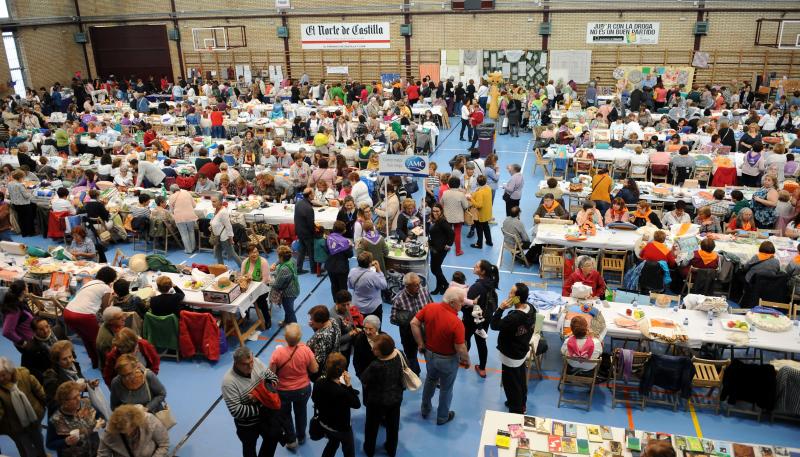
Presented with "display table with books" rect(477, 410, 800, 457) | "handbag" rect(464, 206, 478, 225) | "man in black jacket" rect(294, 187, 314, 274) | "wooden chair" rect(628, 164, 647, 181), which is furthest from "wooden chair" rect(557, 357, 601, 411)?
"wooden chair" rect(628, 164, 647, 181)

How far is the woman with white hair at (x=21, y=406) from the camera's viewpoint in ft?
17.7

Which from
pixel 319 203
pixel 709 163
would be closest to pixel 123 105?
pixel 319 203

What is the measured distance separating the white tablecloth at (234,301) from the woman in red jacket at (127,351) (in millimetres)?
1740

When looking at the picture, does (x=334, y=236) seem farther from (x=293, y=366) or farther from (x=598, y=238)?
(x=598, y=238)

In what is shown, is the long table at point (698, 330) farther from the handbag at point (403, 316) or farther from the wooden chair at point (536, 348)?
the handbag at point (403, 316)

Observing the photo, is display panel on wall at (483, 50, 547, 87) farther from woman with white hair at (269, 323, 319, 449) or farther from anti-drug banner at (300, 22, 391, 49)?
woman with white hair at (269, 323, 319, 449)

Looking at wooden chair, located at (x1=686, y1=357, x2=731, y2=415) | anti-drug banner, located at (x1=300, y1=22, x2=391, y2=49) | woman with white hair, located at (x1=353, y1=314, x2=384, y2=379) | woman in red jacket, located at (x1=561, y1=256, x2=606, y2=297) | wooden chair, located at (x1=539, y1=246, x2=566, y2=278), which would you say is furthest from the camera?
anti-drug banner, located at (x1=300, y1=22, x2=391, y2=49)

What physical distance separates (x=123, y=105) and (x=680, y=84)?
21.7 meters

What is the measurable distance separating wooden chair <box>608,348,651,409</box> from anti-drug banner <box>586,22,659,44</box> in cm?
1938

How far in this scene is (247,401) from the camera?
5141 mm

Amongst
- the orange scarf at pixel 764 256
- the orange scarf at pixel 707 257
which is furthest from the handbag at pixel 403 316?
the orange scarf at pixel 764 256

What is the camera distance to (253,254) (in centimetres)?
823

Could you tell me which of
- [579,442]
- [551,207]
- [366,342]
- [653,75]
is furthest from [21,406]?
[653,75]

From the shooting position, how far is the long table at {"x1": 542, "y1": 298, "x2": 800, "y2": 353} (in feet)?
22.8
